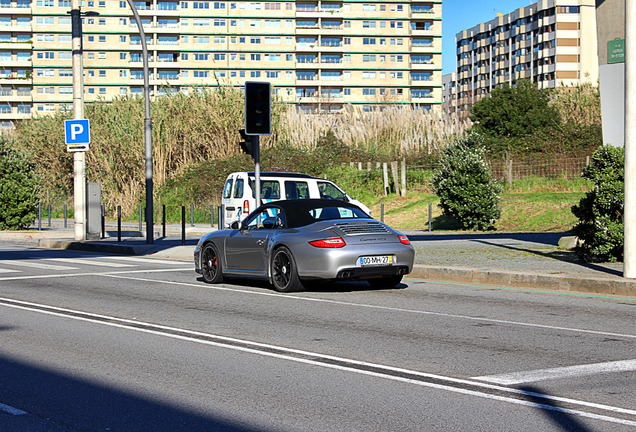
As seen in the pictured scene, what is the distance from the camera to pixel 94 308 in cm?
1137

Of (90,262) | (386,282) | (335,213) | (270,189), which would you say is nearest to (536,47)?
(270,189)

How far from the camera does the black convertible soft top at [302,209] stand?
518 inches

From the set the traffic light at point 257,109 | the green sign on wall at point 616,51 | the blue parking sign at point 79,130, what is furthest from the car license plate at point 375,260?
the blue parking sign at point 79,130

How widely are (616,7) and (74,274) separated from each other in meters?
11.9

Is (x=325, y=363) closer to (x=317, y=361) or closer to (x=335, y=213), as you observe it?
(x=317, y=361)

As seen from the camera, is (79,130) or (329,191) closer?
(329,191)

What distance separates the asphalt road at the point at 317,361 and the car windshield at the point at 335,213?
122 centimetres

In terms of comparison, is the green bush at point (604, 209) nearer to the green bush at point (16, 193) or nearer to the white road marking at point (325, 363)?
the white road marking at point (325, 363)

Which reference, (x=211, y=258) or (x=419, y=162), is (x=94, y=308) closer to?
(x=211, y=258)

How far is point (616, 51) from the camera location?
1567 cm

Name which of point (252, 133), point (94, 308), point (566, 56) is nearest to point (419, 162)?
point (252, 133)

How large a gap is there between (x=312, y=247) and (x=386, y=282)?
1951mm

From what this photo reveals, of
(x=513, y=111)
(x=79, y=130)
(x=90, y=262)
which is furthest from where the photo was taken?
(x=513, y=111)

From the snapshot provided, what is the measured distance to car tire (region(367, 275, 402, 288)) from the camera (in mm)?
13477
